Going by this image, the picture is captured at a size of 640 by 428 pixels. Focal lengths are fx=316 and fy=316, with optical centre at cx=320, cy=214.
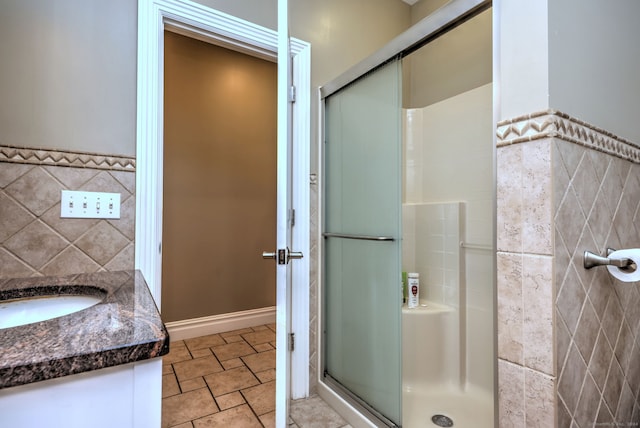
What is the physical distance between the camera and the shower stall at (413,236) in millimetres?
1420

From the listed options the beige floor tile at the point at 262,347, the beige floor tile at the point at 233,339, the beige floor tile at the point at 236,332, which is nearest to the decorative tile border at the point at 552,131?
the beige floor tile at the point at 262,347

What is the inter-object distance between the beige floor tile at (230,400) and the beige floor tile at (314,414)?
28cm

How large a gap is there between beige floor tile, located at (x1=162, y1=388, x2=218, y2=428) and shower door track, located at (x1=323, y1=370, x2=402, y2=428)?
60cm

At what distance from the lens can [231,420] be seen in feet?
4.96

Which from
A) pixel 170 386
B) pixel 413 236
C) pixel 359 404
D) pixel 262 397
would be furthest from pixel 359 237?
pixel 170 386

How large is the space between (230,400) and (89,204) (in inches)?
46.9

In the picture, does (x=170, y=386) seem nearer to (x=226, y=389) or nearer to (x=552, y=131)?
(x=226, y=389)

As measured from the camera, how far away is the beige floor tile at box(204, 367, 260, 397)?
1.78 meters

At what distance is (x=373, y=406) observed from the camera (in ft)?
4.76

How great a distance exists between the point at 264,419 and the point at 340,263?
84 cm

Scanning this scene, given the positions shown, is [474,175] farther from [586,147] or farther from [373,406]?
[373,406]

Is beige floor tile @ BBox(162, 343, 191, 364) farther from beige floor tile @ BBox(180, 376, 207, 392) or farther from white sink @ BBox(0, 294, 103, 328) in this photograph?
white sink @ BBox(0, 294, 103, 328)

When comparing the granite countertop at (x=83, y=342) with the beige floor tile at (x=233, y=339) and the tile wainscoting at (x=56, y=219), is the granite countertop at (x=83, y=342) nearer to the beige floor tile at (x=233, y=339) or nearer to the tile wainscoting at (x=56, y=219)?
the tile wainscoting at (x=56, y=219)

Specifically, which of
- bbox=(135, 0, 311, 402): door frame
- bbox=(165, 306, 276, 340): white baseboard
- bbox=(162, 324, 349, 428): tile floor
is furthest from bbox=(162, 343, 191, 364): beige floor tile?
bbox=(135, 0, 311, 402): door frame
